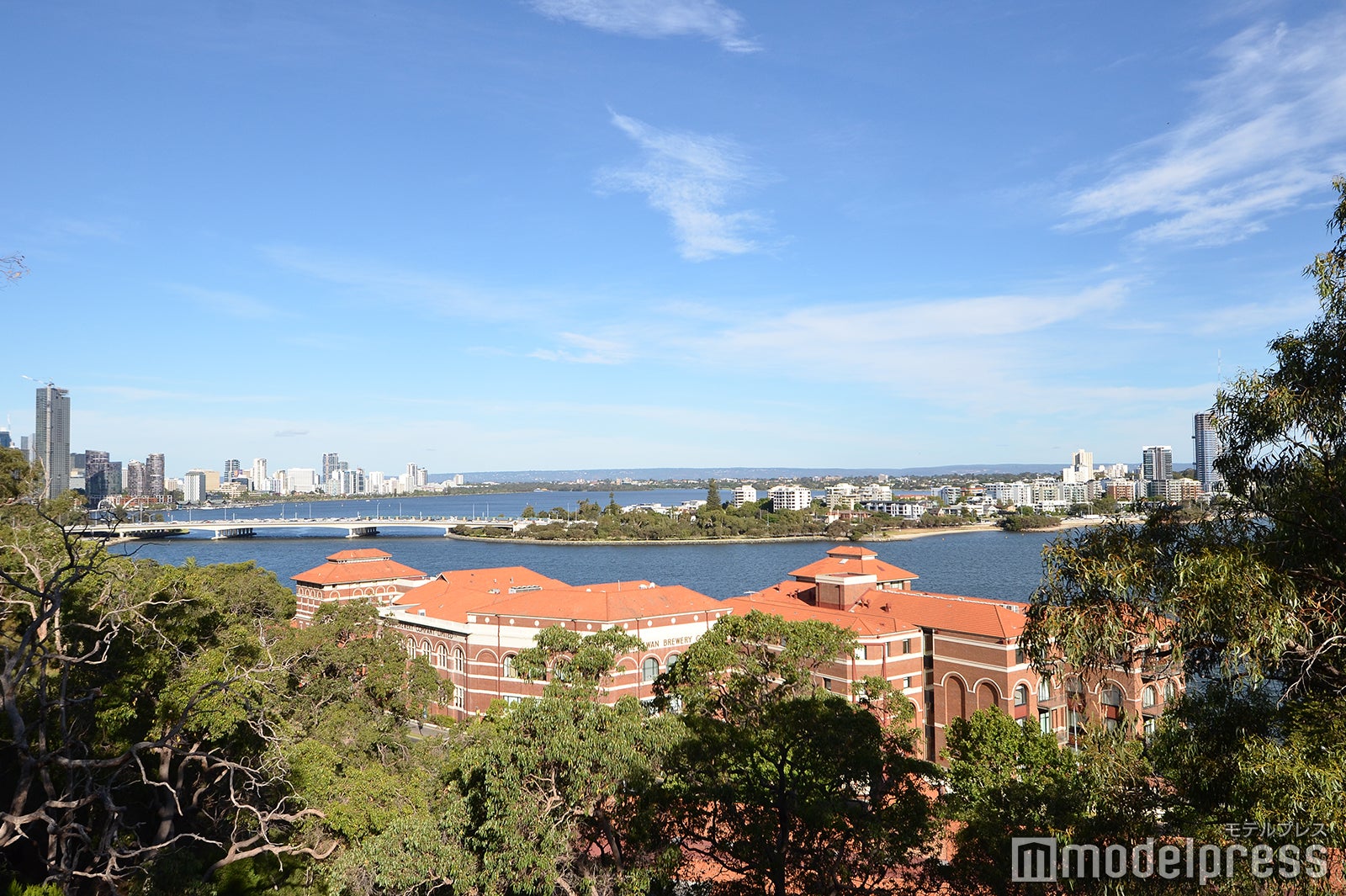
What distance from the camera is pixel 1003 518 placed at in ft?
Answer: 353

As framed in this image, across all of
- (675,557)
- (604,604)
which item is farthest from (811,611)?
(675,557)

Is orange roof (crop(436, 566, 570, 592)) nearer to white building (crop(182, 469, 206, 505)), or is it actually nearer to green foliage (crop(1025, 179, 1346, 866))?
green foliage (crop(1025, 179, 1346, 866))

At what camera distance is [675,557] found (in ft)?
250

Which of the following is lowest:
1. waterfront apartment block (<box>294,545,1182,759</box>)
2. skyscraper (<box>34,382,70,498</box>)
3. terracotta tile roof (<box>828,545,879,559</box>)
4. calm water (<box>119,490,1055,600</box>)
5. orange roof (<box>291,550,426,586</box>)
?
calm water (<box>119,490,1055,600</box>)

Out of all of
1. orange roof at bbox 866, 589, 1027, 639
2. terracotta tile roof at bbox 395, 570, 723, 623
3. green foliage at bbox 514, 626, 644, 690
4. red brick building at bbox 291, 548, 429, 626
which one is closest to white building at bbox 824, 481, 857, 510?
red brick building at bbox 291, 548, 429, 626

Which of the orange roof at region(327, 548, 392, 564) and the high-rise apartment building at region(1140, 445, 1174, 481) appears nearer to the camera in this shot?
the orange roof at region(327, 548, 392, 564)

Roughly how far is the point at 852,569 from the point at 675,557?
48746 millimetres

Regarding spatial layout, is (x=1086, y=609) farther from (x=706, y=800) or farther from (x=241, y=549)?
(x=241, y=549)

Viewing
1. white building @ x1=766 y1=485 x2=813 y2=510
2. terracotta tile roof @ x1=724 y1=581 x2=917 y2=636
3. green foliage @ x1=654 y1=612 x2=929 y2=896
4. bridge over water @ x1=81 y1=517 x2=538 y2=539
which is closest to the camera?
green foliage @ x1=654 y1=612 x2=929 y2=896

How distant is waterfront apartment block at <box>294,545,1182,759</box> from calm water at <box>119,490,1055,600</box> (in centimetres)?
2224

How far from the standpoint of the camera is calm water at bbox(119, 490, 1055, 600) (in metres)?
55.2

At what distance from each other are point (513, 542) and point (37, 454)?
3316 inches

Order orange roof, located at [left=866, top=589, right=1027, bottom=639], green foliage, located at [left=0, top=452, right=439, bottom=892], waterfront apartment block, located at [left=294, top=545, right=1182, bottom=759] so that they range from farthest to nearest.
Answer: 1. orange roof, located at [left=866, top=589, right=1027, bottom=639]
2. waterfront apartment block, located at [left=294, top=545, right=1182, bottom=759]
3. green foliage, located at [left=0, top=452, right=439, bottom=892]

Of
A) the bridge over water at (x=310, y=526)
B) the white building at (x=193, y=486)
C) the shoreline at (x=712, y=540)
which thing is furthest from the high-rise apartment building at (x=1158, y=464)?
the white building at (x=193, y=486)
